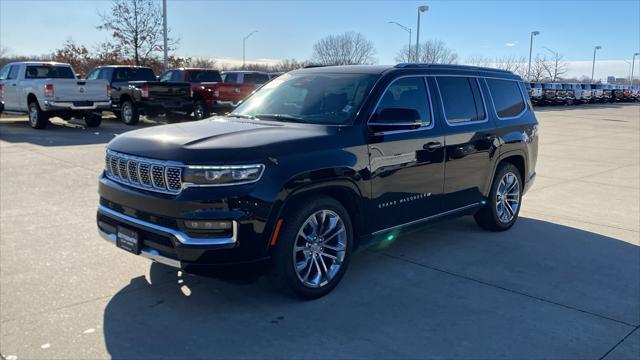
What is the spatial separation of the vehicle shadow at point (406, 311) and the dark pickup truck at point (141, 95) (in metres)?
13.4

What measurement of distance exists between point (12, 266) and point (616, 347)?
16.3 ft

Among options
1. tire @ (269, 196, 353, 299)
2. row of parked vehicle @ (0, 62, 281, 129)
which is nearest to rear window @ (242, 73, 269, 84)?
row of parked vehicle @ (0, 62, 281, 129)

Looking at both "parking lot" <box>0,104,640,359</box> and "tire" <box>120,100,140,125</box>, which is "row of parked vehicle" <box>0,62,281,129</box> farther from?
"parking lot" <box>0,104,640,359</box>

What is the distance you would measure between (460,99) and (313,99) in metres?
1.67

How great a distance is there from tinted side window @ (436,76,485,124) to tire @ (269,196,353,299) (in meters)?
1.83

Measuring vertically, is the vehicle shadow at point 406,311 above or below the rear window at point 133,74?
below

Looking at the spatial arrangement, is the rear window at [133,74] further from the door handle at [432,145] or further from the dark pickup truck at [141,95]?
the door handle at [432,145]

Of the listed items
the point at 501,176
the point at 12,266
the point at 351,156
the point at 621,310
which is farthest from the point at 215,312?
the point at 501,176

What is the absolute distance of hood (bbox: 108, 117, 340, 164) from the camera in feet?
12.9

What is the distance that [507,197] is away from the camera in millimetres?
6719

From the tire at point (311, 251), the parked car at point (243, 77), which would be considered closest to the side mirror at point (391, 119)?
the tire at point (311, 251)

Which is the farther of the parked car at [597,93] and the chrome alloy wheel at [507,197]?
the parked car at [597,93]

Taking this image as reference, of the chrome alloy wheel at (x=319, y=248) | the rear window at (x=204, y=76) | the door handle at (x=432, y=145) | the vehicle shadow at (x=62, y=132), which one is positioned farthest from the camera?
the rear window at (x=204, y=76)

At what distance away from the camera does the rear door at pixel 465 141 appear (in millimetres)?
5629
